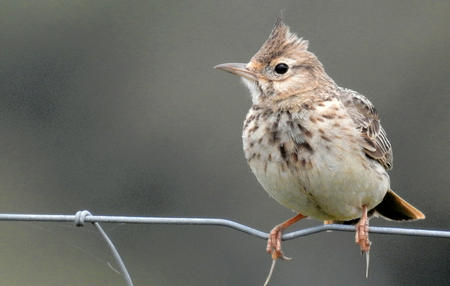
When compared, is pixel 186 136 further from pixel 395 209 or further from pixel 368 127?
pixel 368 127

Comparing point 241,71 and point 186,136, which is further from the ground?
point 186,136

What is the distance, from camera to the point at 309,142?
7301mm

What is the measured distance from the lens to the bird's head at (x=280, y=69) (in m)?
7.84

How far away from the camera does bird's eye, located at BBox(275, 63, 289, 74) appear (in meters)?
7.95

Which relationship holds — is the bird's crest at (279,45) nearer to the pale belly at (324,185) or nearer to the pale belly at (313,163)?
the pale belly at (313,163)

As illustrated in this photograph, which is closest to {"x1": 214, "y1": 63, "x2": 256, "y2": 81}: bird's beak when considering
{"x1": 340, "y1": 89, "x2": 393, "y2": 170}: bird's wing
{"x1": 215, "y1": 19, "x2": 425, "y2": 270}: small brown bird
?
{"x1": 215, "y1": 19, "x2": 425, "y2": 270}: small brown bird

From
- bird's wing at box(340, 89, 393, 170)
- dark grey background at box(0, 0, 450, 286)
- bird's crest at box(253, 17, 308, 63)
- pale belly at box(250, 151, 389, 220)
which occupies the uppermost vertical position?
dark grey background at box(0, 0, 450, 286)

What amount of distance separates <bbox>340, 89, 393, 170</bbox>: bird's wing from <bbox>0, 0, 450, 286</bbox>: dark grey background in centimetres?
977

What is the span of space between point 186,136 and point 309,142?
15811mm

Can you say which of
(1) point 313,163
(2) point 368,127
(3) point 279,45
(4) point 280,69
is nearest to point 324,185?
(1) point 313,163

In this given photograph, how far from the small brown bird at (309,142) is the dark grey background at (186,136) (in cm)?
983

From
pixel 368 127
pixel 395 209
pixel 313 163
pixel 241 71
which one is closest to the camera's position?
pixel 313 163

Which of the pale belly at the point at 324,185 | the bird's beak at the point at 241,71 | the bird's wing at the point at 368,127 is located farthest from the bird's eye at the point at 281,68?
the pale belly at the point at 324,185

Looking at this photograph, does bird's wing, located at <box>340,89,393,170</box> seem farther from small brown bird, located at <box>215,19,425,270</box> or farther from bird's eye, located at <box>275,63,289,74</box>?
bird's eye, located at <box>275,63,289,74</box>
